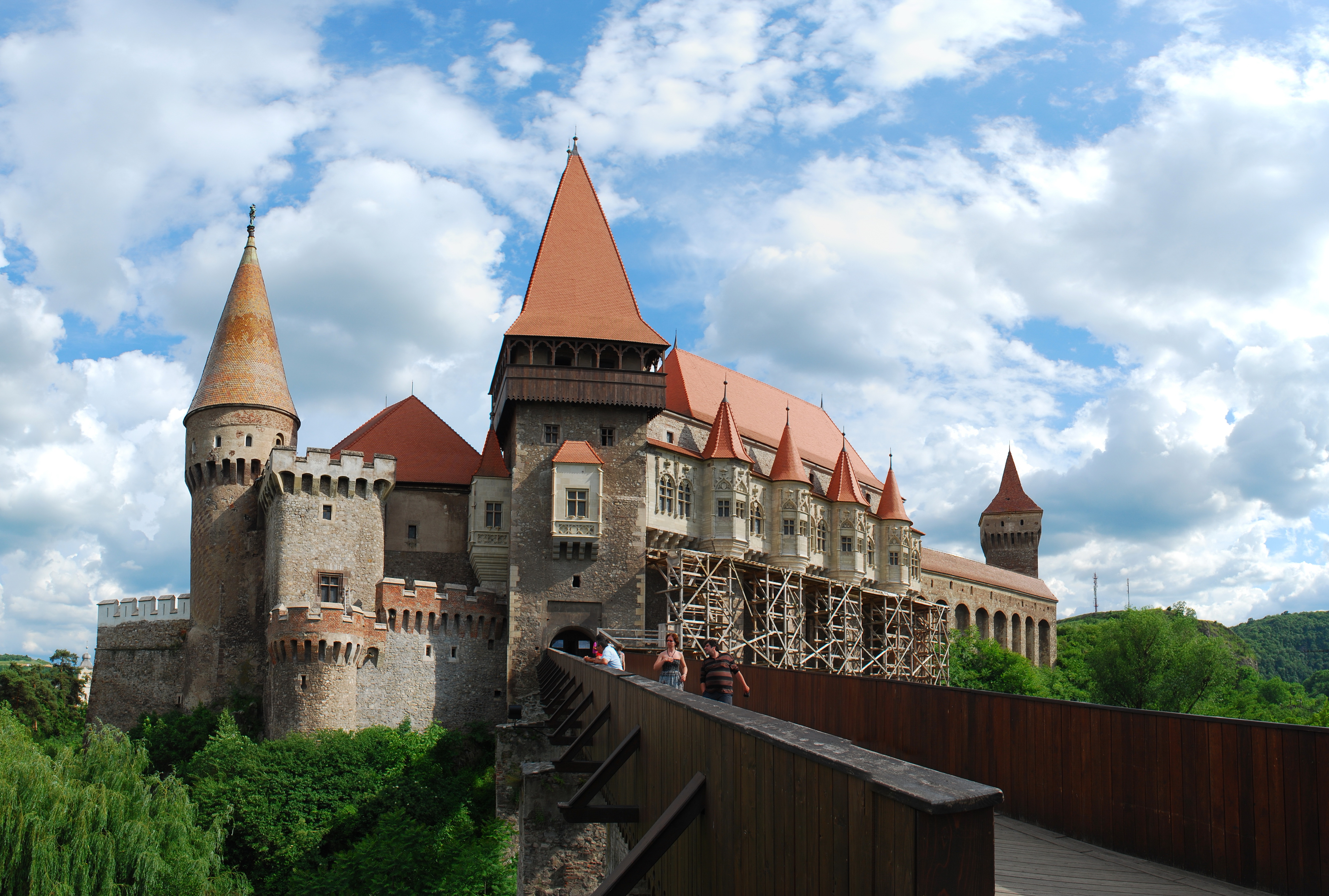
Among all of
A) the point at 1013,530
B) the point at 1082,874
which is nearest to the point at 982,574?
the point at 1013,530

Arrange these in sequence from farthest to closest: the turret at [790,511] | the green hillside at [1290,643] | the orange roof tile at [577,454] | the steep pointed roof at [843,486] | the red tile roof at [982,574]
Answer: the green hillside at [1290,643] < the red tile roof at [982,574] < the steep pointed roof at [843,486] < the turret at [790,511] < the orange roof tile at [577,454]

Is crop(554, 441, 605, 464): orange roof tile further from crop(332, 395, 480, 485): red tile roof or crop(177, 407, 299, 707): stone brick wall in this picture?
crop(177, 407, 299, 707): stone brick wall

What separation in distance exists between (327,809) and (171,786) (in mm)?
5814

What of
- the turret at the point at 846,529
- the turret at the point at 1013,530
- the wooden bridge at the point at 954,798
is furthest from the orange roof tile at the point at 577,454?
the turret at the point at 1013,530

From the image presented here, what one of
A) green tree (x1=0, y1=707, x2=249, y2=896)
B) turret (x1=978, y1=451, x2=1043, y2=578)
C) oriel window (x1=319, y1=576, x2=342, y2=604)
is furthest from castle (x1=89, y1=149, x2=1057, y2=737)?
turret (x1=978, y1=451, x2=1043, y2=578)

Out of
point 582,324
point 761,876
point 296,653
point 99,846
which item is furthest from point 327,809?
point 761,876

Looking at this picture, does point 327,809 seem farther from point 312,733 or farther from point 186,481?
point 186,481

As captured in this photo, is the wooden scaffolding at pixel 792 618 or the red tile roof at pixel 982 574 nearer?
the wooden scaffolding at pixel 792 618

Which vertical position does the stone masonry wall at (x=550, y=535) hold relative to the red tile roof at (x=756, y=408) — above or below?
below

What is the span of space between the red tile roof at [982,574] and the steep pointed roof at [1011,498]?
5588 millimetres

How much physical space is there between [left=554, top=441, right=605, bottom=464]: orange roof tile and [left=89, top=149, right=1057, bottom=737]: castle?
0.27ft

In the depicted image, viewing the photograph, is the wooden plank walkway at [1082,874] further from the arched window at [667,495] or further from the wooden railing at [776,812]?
the arched window at [667,495]

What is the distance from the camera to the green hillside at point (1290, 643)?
363 feet

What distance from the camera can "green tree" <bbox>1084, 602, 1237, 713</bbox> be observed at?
45656 mm
